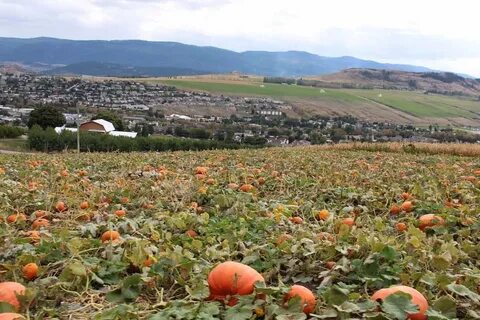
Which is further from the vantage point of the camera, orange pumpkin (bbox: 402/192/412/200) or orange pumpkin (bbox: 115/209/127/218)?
orange pumpkin (bbox: 402/192/412/200)

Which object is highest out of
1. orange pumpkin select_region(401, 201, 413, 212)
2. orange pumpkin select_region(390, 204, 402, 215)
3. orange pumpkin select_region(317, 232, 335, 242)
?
orange pumpkin select_region(317, 232, 335, 242)

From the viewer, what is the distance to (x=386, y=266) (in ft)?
12.4

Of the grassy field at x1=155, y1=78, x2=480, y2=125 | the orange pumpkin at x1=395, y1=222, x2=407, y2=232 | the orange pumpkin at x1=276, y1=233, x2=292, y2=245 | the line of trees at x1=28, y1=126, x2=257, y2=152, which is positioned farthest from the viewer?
the grassy field at x1=155, y1=78, x2=480, y2=125

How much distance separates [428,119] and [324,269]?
402 ft

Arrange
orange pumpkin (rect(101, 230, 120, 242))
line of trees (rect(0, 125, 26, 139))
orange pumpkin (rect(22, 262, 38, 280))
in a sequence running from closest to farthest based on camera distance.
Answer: orange pumpkin (rect(22, 262, 38, 280)) < orange pumpkin (rect(101, 230, 120, 242)) < line of trees (rect(0, 125, 26, 139))

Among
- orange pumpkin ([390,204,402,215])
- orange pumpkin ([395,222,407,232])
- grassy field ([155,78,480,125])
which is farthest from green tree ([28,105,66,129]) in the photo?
orange pumpkin ([395,222,407,232])

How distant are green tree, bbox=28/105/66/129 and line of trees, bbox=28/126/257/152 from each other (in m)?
19.1

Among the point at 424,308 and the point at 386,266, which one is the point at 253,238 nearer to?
the point at 386,266

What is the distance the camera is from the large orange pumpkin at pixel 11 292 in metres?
3.30

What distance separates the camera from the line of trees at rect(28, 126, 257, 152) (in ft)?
178

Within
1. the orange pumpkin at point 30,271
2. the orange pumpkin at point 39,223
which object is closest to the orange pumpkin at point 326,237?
the orange pumpkin at point 30,271

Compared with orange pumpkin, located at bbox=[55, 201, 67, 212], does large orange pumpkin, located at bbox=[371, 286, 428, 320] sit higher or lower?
higher

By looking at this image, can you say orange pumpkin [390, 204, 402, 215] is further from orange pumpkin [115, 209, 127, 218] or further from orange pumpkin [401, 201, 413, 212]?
orange pumpkin [115, 209, 127, 218]

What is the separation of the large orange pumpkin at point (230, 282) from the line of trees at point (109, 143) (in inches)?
1878
